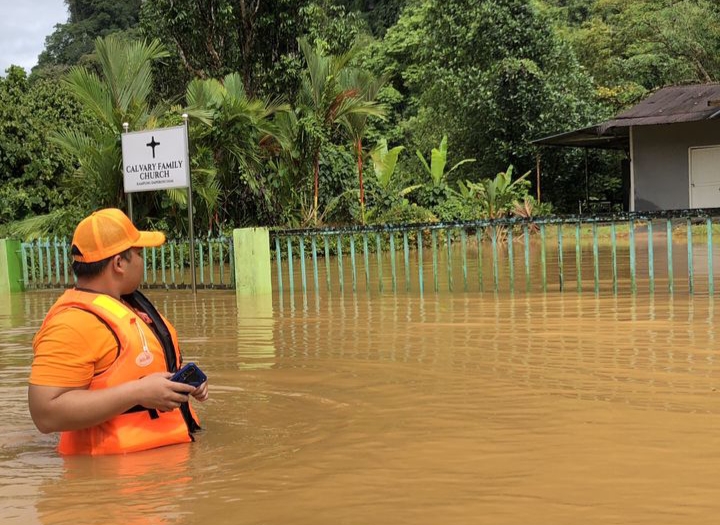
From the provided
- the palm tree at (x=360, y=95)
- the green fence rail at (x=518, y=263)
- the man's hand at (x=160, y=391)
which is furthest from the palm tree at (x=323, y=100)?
the man's hand at (x=160, y=391)

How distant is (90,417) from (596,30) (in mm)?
31206

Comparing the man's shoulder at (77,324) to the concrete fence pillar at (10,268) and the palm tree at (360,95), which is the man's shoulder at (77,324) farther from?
the palm tree at (360,95)

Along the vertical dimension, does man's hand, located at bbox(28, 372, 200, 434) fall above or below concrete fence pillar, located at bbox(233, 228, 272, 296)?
below

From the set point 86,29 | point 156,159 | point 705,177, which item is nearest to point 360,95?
point 156,159

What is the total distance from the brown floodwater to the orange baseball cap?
88 centimetres

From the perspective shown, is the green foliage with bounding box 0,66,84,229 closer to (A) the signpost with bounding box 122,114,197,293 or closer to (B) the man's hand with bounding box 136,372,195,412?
(A) the signpost with bounding box 122,114,197,293

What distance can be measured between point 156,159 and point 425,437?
29.3ft

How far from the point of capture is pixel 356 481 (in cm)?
332

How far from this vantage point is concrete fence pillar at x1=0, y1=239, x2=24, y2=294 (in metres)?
14.4

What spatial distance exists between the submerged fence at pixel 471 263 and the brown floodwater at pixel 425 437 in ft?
6.59

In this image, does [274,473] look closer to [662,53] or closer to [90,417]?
[90,417]

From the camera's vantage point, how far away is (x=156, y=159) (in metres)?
12.0

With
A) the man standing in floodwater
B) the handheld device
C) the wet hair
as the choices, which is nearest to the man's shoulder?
the man standing in floodwater

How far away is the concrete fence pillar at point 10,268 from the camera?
14.4 meters
